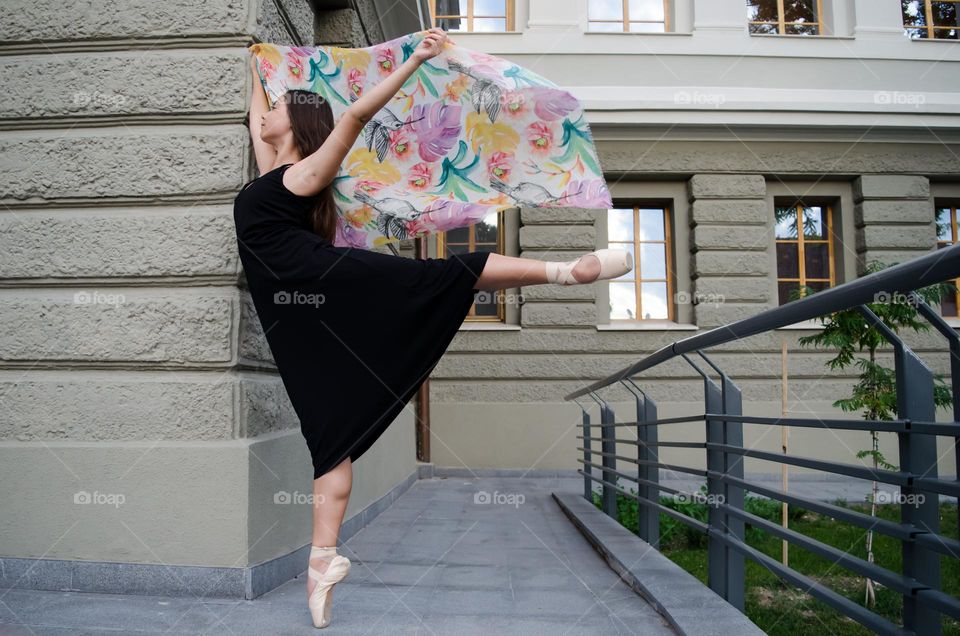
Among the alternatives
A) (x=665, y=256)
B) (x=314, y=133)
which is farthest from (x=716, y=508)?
(x=665, y=256)

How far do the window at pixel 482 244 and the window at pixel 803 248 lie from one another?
13.1ft

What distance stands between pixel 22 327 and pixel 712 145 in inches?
353

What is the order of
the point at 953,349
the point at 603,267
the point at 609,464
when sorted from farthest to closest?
the point at 609,464, the point at 603,267, the point at 953,349

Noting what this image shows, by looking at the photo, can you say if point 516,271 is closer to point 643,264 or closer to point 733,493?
point 733,493

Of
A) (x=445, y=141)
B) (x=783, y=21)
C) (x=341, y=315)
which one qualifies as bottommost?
(x=341, y=315)

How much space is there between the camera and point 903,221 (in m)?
9.94

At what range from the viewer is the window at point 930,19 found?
10.6 meters

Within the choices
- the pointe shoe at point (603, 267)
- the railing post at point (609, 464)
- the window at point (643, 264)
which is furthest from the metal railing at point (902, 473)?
the window at point (643, 264)

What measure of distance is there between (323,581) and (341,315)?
90cm

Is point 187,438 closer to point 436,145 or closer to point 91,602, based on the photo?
point 91,602

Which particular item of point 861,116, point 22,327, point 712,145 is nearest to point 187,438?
point 22,327

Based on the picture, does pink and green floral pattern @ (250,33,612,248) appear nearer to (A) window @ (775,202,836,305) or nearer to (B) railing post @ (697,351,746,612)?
(B) railing post @ (697,351,746,612)

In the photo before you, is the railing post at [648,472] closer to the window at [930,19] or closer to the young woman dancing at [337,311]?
the young woman dancing at [337,311]

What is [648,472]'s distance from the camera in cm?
414
